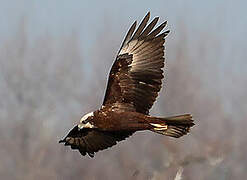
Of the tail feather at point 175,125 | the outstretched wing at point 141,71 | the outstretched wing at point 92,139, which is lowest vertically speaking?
the tail feather at point 175,125

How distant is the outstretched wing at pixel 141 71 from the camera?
26.6 ft

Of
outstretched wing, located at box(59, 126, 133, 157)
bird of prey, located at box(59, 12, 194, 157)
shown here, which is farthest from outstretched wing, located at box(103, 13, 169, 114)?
outstretched wing, located at box(59, 126, 133, 157)

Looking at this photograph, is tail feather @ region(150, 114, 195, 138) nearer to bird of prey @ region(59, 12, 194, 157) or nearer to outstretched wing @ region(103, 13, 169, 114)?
bird of prey @ region(59, 12, 194, 157)

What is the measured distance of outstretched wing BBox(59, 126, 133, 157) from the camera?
8078 millimetres

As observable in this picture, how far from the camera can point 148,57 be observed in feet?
27.0

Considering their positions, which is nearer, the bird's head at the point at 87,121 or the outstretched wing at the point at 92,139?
the bird's head at the point at 87,121

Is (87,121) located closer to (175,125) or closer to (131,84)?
(131,84)

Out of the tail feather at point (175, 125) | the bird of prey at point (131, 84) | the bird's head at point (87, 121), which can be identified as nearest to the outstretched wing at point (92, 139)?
the bird of prey at point (131, 84)

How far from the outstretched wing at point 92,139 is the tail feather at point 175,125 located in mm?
412

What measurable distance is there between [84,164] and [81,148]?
17.8 m

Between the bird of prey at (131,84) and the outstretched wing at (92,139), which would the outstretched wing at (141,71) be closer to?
the bird of prey at (131,84)

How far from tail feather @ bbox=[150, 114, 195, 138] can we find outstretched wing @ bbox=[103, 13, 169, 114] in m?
0.39

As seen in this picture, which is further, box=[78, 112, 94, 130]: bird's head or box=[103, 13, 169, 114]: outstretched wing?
box=[103, 13, 169, 114]: outstretched wing

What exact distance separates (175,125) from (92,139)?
2.85 ft
